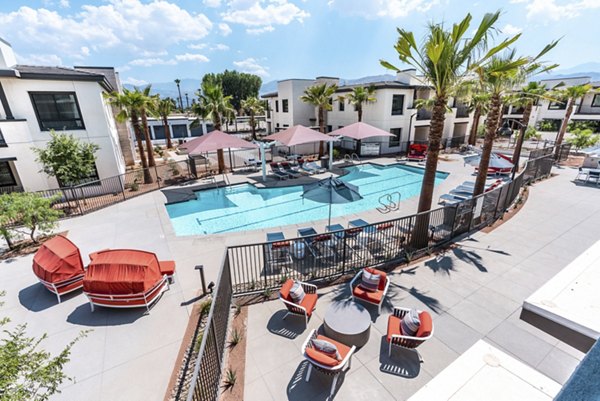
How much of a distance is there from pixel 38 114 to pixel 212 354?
17116 millimetres

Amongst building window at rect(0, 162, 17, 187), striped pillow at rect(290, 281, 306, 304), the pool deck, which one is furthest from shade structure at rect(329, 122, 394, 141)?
building window at rect(0, 162, 17, 187)

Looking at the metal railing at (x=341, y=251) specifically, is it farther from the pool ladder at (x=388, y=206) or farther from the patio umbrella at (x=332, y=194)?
the pool ladder at (x=388, y=206)

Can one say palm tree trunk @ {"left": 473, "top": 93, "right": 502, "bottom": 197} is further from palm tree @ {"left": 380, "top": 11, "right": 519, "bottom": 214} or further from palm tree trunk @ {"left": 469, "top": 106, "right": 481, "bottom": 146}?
palm tree trunk @ {"left": 469, "top": 106, "right": 481, "bottom": 146}

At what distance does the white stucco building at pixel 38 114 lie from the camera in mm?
13320

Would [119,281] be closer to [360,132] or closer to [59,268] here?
[59,268]

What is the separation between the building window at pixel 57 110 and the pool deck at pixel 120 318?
22.2ft

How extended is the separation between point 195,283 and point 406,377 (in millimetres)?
5976

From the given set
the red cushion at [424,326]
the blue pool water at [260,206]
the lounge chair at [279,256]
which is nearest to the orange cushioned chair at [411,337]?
the red cushion at [424,326]

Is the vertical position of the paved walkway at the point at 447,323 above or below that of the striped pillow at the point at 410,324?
below

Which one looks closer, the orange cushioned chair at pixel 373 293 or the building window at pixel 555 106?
the orange cushioned chair at pixel 373 293

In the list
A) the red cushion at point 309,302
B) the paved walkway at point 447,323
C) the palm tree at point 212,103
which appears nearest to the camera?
the paved walkway at point 447,323

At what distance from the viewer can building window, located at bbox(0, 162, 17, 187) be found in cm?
1470

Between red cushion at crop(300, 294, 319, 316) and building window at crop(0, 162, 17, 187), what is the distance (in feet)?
60.9

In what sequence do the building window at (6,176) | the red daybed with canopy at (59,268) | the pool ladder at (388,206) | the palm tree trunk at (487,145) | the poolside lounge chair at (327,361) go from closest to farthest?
the poolside lounge chair at (327,361), the red daybed with canopy at (59,268), the palm tree trunk at (487,145), the pool ladder at (388,206), the building window at (6,176)
